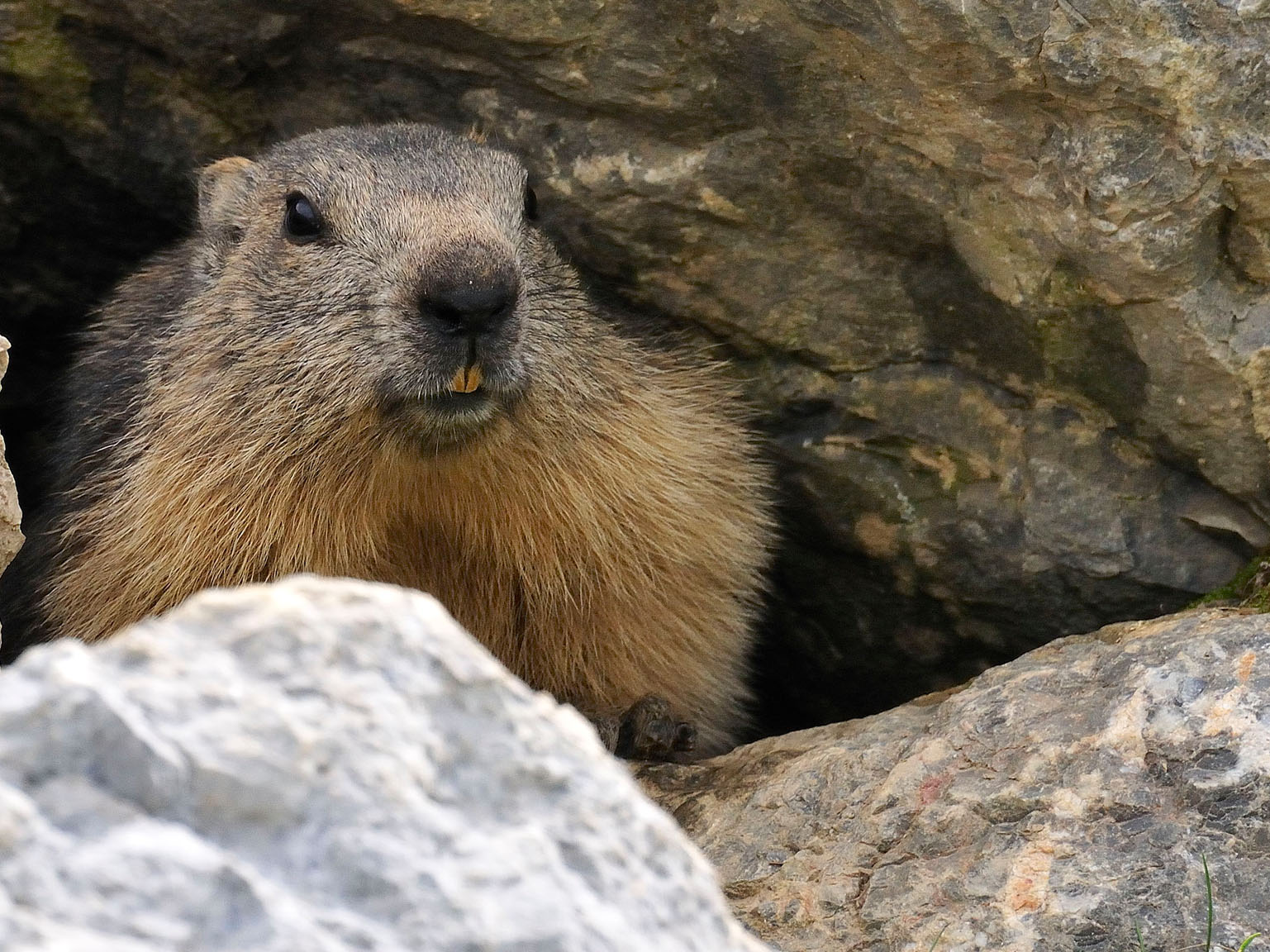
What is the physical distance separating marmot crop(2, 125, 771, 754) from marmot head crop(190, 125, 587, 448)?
0.03 ft

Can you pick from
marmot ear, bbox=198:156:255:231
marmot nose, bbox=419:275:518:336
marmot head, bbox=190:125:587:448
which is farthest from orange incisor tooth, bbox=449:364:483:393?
marmot ear, bbox=198:156:255:231

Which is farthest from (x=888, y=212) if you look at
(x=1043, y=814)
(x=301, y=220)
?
(x=1043, y=814)

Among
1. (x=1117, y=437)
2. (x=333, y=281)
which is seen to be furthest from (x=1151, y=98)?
(x=333, y=281)

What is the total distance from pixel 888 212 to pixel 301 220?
2.07m

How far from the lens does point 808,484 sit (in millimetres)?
6039

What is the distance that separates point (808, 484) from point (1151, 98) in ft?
6.99

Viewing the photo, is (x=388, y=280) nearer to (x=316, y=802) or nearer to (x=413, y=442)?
(x=413, y=442)

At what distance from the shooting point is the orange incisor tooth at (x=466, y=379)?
4.65 meters

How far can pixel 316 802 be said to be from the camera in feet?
6.23

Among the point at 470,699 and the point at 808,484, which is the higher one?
the point at 470,699

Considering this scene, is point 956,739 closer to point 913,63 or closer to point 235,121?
point 913,63

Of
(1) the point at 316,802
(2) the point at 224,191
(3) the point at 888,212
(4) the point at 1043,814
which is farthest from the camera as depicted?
(2) the point at 224,191

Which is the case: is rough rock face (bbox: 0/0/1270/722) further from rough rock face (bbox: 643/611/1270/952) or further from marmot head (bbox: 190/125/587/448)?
rough rock face (bbox: 643/611/1270/952)

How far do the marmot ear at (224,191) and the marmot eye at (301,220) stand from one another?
400 millimetres
